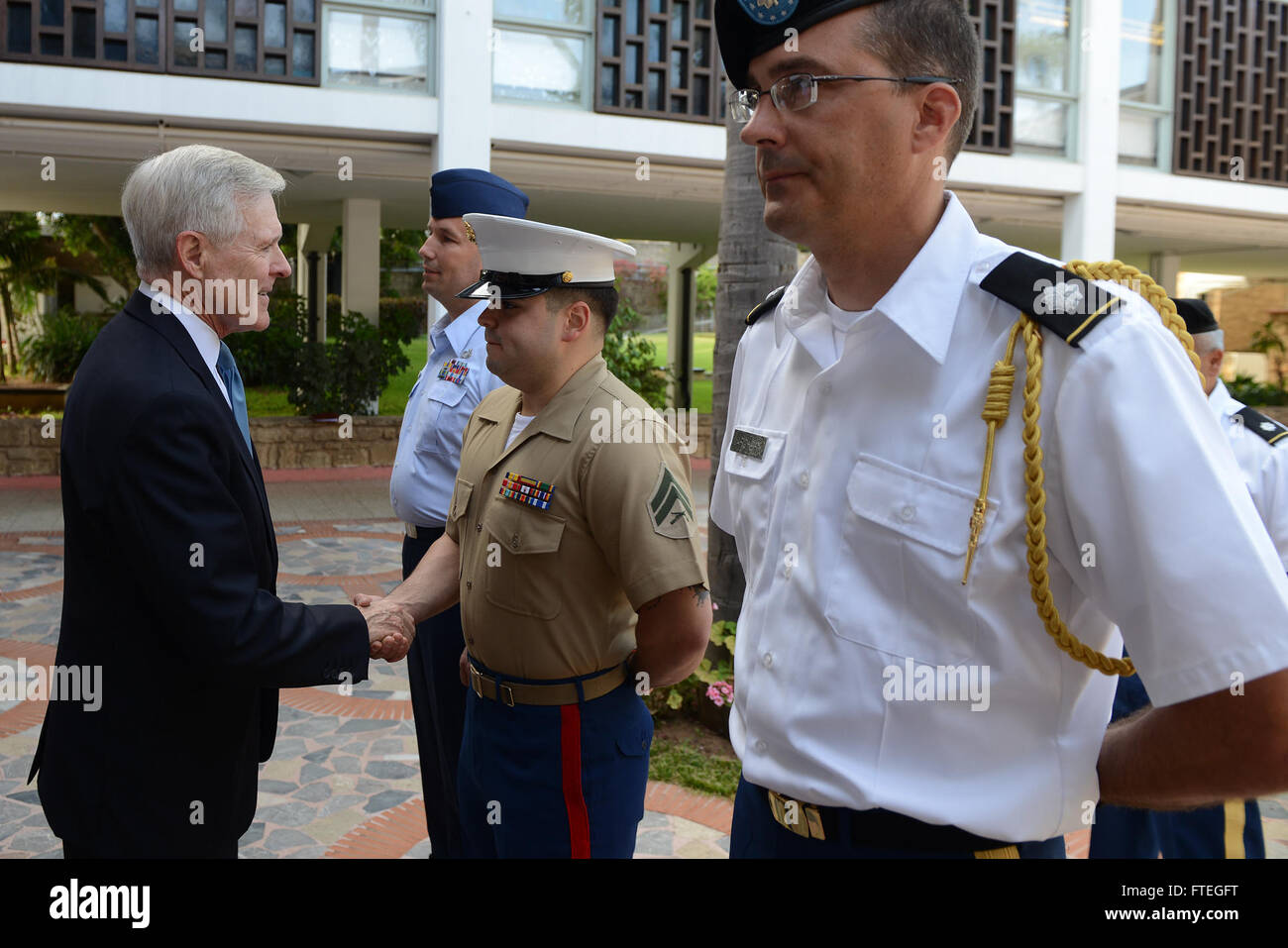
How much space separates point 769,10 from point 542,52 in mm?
10635

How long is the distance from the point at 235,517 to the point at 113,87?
30.2 feet

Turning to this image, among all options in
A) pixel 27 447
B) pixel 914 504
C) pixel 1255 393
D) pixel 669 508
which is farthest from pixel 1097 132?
pixel 914 504

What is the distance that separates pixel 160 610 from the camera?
2.01m

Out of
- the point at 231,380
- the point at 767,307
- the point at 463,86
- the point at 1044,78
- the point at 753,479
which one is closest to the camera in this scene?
the point at 753,479

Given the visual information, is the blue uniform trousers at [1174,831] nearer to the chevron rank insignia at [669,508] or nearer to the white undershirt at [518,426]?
the chevron rank insignia at [669,508]

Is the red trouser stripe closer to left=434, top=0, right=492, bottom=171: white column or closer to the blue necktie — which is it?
the blue necktie

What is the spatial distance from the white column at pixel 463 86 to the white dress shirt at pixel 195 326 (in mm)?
8718

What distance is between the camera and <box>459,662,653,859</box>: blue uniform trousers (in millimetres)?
2494

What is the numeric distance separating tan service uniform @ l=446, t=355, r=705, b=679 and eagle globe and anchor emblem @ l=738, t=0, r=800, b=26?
1208 millimetres

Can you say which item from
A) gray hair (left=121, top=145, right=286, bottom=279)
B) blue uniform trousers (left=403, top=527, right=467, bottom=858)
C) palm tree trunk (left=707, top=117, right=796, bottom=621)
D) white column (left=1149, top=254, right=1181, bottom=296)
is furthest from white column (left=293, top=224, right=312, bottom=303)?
gray hair (left=121, top=145, right=286, bottom=279)

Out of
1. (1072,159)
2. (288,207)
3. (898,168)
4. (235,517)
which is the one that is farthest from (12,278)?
(898,168)

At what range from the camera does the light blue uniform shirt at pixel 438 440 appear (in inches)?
144

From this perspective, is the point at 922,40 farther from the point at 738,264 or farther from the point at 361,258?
the point at 361,258

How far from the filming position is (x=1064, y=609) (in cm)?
131
